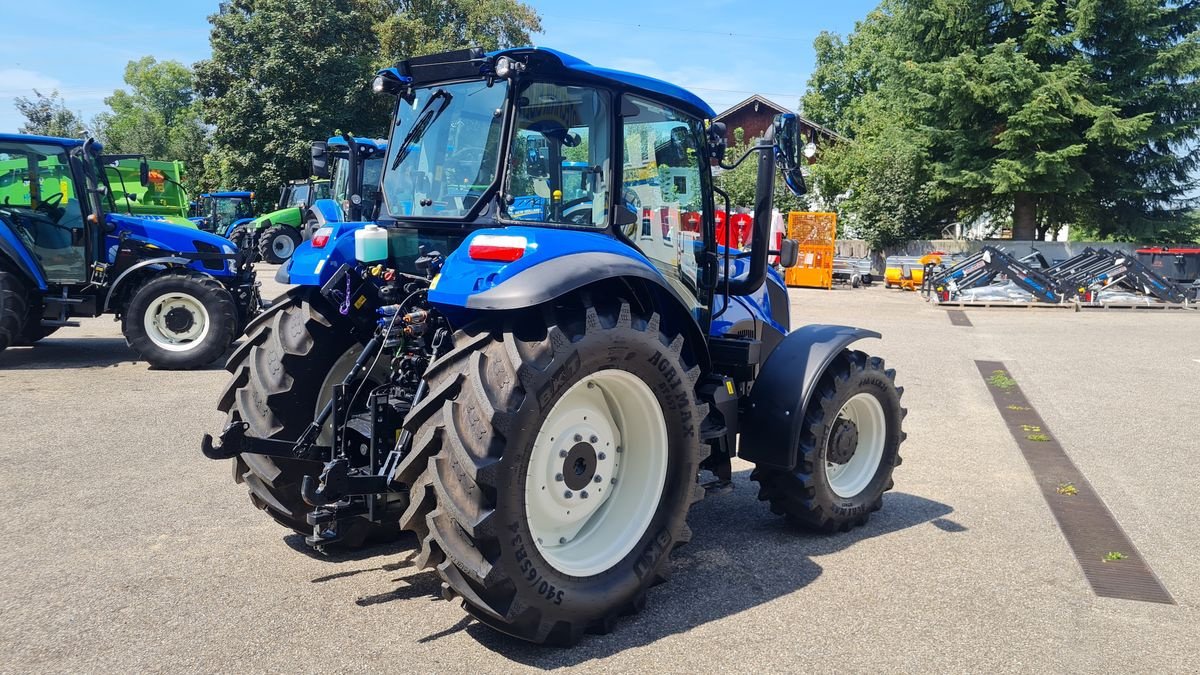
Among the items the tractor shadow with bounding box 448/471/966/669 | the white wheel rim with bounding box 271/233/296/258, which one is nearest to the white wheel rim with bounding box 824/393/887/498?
the tractor shadow with bounding box 448/471/966/669

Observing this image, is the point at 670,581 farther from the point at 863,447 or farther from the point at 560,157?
the point at 560,157

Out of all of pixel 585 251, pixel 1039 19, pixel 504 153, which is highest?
pixel 1039 19

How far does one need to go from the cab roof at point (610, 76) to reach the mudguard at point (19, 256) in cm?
797

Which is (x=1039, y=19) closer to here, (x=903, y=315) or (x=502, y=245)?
(x=903, y=315)

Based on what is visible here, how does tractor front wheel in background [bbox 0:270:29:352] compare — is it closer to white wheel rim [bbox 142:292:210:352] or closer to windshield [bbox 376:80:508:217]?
white wheel rim [bbox 142:292:210:352]

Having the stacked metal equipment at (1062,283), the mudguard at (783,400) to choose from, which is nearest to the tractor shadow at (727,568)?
the mudguard at (783,400)

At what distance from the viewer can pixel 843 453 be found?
4934 mm

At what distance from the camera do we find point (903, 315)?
1805cm

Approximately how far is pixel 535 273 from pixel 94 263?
8535mm

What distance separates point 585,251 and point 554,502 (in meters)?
1.07

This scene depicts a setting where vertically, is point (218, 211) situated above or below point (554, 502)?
above

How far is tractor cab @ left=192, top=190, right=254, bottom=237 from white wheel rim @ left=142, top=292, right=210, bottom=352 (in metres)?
19.8

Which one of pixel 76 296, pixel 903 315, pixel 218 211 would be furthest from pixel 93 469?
pixel 218 211

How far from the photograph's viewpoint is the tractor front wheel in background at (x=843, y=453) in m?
4.65
